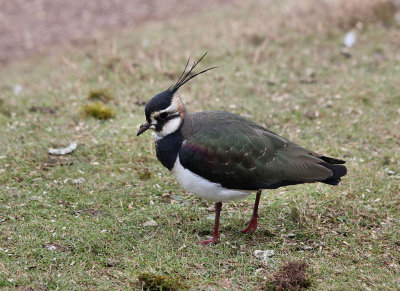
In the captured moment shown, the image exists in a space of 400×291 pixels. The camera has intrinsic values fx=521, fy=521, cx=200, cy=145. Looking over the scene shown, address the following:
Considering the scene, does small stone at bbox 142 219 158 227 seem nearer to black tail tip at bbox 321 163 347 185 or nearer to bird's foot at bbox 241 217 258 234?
bird's foot at bbox 241 217 258 234

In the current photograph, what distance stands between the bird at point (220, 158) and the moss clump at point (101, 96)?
132 inches

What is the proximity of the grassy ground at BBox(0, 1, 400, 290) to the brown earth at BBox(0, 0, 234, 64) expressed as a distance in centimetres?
167

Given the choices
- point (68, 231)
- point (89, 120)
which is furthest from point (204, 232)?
point (89, 120)

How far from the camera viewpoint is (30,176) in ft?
19.8

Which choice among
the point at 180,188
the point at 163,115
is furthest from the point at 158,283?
the point at 180,188

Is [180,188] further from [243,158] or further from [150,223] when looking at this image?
[243,158]

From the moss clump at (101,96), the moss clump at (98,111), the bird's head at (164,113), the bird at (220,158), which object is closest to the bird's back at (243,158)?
the bird at (220,158)

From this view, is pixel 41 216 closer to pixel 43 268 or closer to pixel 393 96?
pixel 43 268

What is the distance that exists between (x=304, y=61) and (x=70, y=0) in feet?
26.6

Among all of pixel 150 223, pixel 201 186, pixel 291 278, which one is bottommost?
pixel 150 223

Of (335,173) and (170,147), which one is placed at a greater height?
(170,147)

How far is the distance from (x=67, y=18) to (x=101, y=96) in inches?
256

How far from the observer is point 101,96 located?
8.21m

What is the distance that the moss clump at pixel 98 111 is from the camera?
758cm
